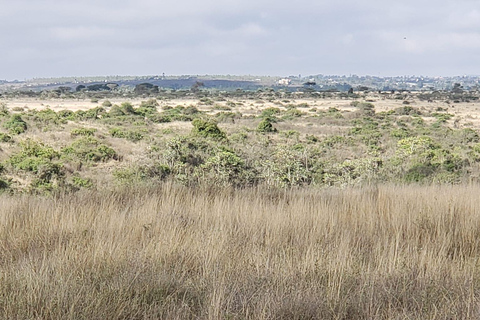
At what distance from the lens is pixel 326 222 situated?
494cm

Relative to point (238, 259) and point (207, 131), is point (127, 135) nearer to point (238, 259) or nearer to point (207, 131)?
point (207, 131)

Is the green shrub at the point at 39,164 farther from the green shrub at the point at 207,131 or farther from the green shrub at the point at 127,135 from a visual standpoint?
the green shrub at the point at 207,131

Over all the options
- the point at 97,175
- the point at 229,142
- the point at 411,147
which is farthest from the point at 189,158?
the point at 411,147

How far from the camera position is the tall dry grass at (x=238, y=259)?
2.83 m

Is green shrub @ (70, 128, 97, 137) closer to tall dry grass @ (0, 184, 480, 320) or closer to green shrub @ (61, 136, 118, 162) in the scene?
green shrub @ (61, 136, 118, 162)

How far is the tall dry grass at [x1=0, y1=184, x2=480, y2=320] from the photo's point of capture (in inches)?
112

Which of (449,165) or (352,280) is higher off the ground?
(352,280)

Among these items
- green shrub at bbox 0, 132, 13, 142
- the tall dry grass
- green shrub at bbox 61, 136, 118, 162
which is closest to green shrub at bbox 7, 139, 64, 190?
green shrub at bbox 61, 136, 118, 162

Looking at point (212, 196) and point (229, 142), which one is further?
point (229, 142)

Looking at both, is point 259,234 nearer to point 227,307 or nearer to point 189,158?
point 227,307

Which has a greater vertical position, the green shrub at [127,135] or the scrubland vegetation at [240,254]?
the scrubland vegetation at [240,254]

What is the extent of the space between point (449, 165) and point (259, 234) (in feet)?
47.8

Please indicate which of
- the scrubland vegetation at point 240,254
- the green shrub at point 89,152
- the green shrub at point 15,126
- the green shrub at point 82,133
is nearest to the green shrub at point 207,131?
the green shrub at point 82,133

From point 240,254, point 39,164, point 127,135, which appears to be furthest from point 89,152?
point 240,254
